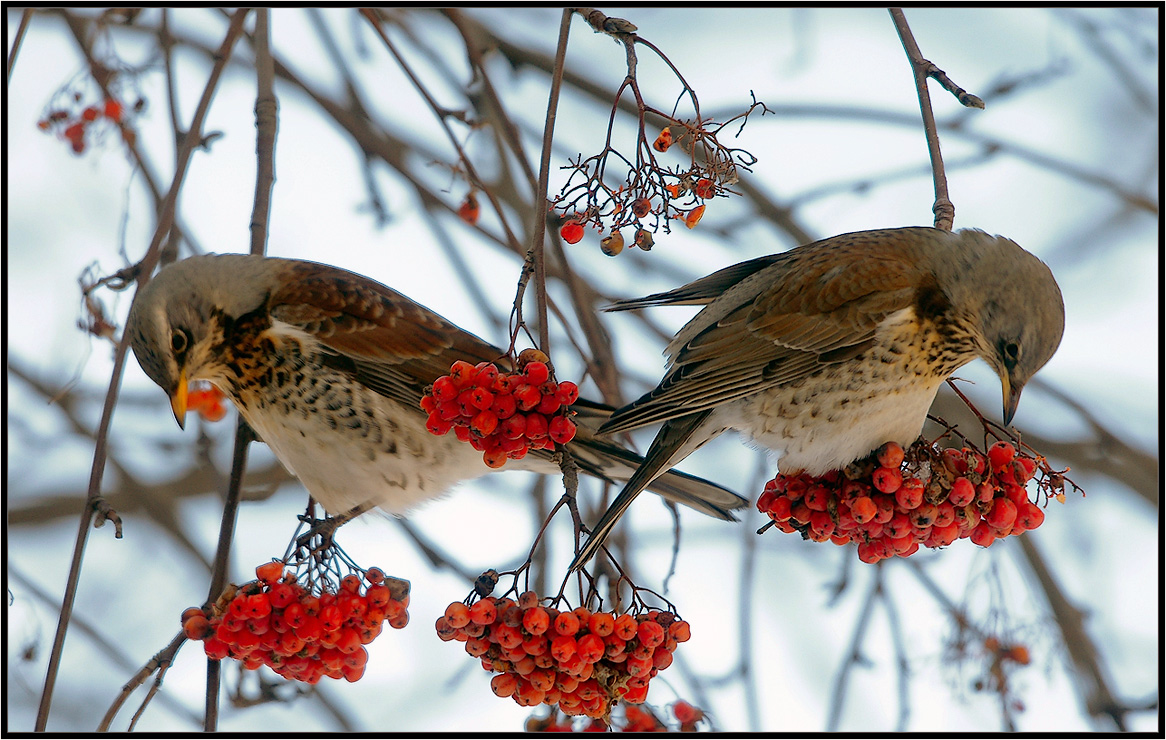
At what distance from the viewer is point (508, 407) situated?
175 centimetres

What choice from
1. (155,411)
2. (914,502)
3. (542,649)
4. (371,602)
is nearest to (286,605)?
(371,602)

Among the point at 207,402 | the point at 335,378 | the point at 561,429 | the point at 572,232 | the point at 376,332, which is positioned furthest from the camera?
the point at 207,402

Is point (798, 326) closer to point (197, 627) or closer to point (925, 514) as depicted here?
point (925, 514)

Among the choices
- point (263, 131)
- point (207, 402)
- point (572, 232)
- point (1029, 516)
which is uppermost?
point (263, 131)

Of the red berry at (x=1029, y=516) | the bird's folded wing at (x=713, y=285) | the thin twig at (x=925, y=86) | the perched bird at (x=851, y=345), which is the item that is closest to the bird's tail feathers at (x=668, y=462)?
the perched bird at (x=851, y=345)

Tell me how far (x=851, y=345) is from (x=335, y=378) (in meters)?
1.43

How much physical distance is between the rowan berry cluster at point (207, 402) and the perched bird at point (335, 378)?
0.67 feet

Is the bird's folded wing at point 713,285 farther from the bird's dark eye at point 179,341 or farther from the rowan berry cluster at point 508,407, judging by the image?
the bird's dark eye at point 179,341

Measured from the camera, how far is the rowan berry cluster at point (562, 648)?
1833 mm

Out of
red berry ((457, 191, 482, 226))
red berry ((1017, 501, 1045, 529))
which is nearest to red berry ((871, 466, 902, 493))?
red berry ((1017, 501, 1045, 529))

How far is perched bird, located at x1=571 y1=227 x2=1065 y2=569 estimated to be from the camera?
7.75 ft

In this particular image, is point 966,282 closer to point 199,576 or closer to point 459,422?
point 459,422

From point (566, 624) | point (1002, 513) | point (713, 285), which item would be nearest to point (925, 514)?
point (1002, 513)

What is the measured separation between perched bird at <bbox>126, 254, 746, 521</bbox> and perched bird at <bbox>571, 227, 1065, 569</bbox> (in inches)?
10.8
